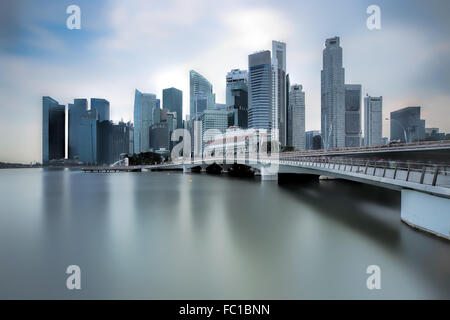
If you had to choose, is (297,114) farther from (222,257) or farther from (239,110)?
(222,257)

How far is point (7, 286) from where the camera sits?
18.9 ft

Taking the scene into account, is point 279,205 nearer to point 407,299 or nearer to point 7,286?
point 407,299

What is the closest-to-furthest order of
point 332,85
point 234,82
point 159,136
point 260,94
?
point 332,85 < point 260,94 < point 234,82 < point 159,136

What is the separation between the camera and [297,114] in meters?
176

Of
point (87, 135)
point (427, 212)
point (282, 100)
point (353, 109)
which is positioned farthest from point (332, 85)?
point (87, 135)

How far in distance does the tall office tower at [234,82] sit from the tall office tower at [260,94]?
33841 mm

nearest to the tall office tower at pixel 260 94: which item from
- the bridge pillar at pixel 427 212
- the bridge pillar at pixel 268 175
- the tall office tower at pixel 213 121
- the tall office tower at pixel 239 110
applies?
the tall office tower at pixel 213 121

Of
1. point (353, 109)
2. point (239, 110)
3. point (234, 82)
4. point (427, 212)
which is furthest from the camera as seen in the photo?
point (234, 82)

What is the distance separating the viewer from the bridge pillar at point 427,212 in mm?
7568

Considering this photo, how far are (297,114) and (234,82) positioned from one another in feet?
171

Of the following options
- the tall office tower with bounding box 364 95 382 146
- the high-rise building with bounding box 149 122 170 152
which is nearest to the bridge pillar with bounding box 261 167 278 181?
the tall office tower with bounding box 364 95 382 146

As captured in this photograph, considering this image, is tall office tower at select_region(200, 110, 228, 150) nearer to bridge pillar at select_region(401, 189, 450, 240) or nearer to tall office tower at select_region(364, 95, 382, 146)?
tall office tower at select_region(364, 95, 382, 146)

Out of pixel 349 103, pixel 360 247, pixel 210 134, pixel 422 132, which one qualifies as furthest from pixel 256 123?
pixel 360 247

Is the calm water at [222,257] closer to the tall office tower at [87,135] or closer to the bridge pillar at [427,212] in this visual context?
the bridge pillar at [427,212]
